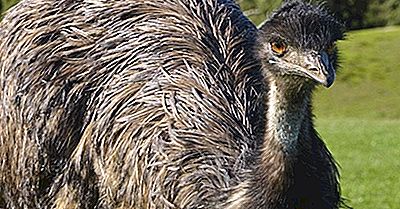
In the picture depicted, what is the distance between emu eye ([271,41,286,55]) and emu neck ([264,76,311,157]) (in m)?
0.11

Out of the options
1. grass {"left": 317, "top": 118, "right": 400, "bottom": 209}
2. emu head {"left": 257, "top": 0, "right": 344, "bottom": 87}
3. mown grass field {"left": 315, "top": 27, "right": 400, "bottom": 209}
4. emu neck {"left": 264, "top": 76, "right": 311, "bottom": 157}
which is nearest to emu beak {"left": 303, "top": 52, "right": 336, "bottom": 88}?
emu head {"left": 257, "top": 0, "right": 344, "bottom": 87}

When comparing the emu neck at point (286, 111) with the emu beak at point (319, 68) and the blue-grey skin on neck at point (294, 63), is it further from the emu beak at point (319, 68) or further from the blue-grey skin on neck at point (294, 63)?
the emu beak at point (319, 68)

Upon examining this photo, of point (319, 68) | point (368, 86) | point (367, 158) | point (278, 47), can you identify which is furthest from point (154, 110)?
point (368, 86)

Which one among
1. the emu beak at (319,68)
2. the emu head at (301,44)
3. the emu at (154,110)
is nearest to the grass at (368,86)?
the emu at (154,110)

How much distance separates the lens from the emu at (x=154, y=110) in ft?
15.1

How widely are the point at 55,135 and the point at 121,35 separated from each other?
0.65m

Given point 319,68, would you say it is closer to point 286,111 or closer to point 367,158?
point 286,111

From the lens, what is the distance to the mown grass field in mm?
14884

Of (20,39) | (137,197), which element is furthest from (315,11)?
(20,39)

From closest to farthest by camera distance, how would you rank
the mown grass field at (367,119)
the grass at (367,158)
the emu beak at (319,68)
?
the emu beak at (319,68) < the grass at (367,158) < the mown grass field at (367,119)

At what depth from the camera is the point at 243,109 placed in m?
5.49

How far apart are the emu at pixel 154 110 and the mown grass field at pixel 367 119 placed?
6.85 metres

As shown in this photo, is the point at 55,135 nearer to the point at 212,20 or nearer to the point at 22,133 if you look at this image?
the point at 22,133

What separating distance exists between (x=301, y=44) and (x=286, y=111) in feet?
0.91
